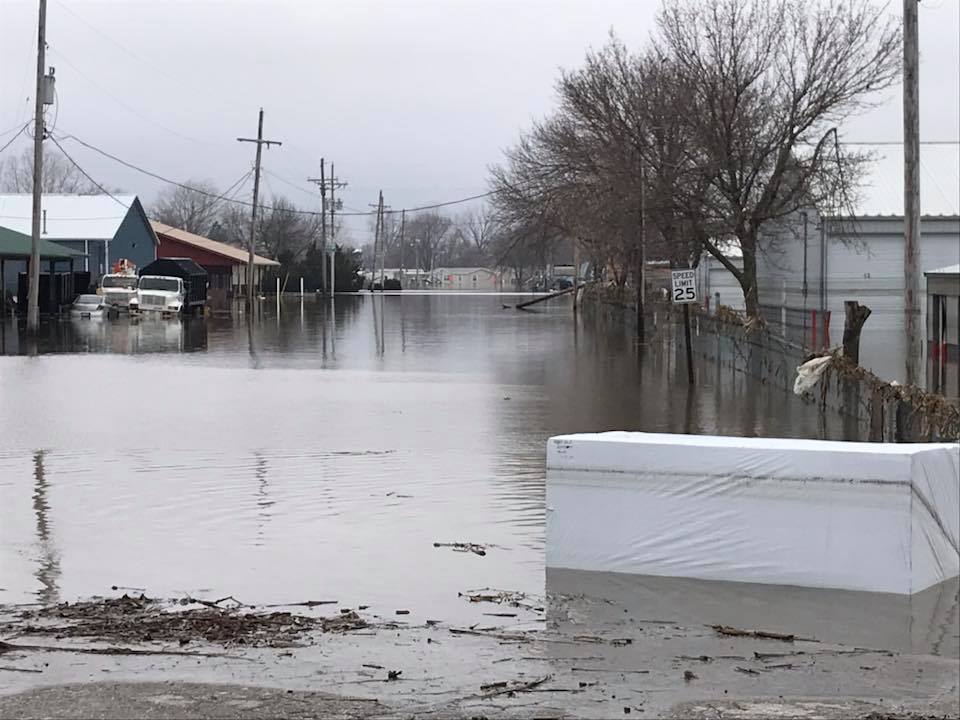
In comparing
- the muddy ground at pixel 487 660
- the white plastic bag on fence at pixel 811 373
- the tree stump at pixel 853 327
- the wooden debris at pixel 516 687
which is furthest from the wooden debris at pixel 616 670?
the tree stump at pixel 853 327

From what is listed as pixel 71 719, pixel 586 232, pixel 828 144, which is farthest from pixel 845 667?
pixel 586 232

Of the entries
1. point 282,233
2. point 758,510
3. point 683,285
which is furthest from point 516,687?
point 282,233

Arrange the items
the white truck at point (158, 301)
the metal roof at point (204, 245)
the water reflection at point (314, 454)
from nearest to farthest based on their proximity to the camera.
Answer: the water reflection at point (314, 454) → the white truck at point (158, 301) → the metal roof at point (204, 245)

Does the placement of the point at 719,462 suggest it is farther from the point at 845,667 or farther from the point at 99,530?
the point at 99,530

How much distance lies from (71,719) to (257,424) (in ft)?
43.4

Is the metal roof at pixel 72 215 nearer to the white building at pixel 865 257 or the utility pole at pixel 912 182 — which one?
the white building at pixel 865 257

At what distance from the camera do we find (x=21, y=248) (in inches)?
2084

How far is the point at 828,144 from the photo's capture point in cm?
3956

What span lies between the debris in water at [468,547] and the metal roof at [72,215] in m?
67.5

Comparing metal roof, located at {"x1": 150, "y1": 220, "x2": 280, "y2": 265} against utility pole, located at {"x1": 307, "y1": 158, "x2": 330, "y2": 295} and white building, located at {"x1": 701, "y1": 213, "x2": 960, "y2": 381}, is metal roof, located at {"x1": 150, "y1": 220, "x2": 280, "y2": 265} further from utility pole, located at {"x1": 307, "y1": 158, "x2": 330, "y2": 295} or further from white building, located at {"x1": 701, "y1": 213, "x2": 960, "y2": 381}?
white building, located at {"x1": 701, "y1": 213, "x2": 960, "y2": 381}

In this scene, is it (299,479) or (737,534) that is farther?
(299,479)

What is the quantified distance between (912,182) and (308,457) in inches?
333

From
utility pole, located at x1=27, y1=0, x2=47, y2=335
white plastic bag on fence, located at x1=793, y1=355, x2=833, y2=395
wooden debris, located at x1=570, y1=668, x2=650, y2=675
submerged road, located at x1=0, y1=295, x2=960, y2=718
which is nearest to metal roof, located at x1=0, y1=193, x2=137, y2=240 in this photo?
utility pole, located at x1=27, y1=0, x2=47, y2=335

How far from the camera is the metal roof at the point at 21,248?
51.7m
